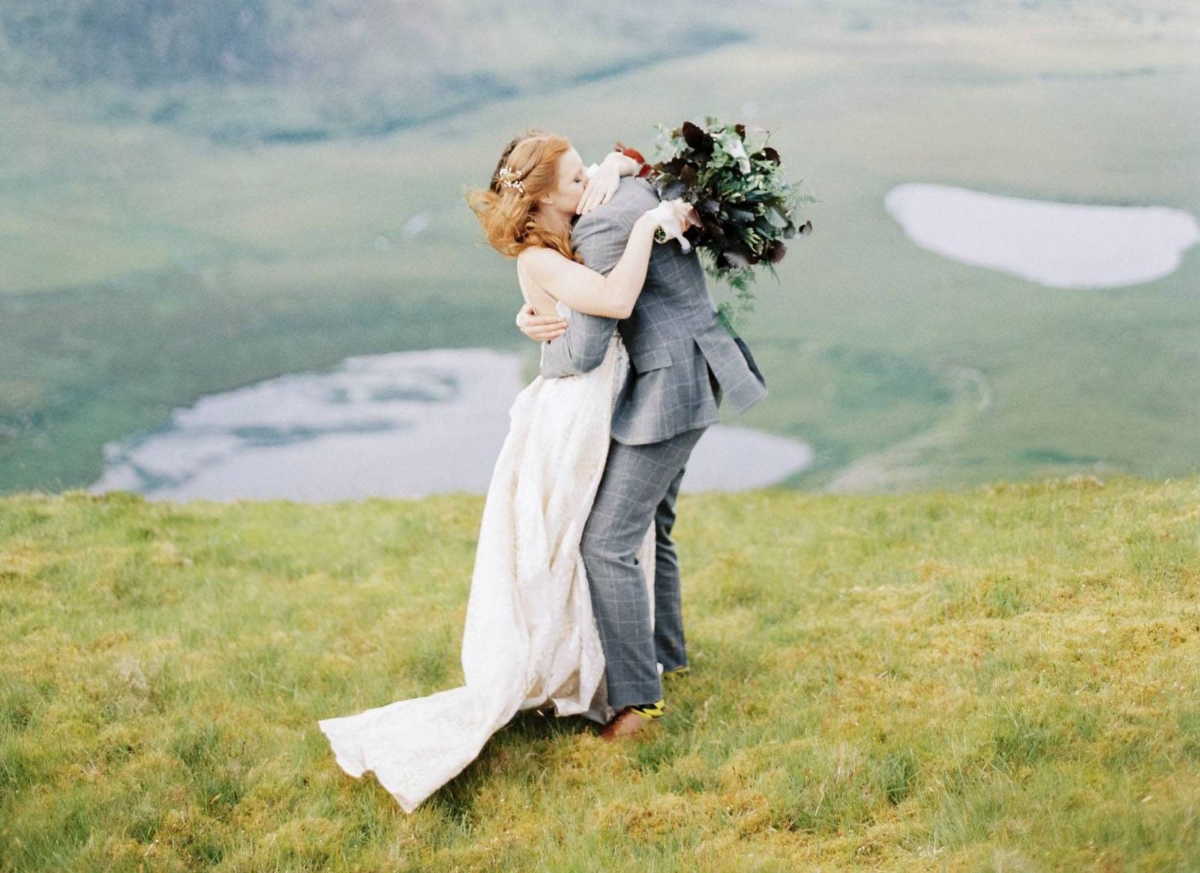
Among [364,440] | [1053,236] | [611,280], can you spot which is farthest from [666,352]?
[1053,236]

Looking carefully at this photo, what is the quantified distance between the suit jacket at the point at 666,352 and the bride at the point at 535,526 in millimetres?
72

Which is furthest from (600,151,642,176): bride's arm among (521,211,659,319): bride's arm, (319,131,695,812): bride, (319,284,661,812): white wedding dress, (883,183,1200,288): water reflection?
(883,183,1200,288): water reflection

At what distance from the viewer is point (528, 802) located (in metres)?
4.39

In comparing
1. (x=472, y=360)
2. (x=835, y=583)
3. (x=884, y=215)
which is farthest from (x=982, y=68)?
(x=835, y=583)

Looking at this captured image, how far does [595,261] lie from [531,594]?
4.24ft

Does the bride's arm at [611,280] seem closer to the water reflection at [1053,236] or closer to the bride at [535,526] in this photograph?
the bride at [535,526]

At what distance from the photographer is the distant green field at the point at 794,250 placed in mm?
12430

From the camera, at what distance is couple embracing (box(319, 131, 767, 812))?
4.43m

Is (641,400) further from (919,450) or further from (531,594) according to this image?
(919,450)

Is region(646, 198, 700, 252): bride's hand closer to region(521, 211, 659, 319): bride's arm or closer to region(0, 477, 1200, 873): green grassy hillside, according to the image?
region(521, 211, 659, 319): bride's arm

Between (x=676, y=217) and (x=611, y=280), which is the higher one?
(x=676, y=217)

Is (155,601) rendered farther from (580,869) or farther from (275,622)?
(580,869)

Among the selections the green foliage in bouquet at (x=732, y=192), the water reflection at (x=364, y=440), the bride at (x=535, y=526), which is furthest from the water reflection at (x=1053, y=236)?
the bride at (x=535, y=526)

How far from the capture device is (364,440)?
12.6 metres
